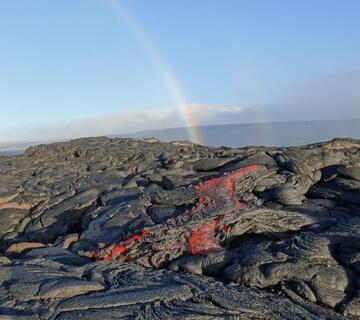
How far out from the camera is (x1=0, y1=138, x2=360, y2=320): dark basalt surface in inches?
249

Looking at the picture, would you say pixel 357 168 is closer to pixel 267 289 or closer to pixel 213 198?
pixel 213 198

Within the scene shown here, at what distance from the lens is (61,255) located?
8.91 m

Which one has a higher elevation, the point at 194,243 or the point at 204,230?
the point at 204,230

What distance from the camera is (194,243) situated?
8281 millimetres

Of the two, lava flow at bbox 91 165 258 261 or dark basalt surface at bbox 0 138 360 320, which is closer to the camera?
dark basalt surface at bbox 0 138 360 320

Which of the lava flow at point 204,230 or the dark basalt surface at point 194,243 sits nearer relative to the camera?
the dark basalt surface at point 194,243

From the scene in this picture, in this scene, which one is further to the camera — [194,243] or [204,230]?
[204,230]

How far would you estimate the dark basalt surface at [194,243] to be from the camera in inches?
249

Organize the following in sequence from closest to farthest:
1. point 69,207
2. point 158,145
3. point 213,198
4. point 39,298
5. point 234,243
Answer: point 39,298, point 234,243, point 213,198, point 69,207, point 158,145

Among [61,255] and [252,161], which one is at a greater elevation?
[252,161]

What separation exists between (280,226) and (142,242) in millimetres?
2434

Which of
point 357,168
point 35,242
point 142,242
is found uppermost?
point 357,168

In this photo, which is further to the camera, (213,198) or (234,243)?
(213,198)

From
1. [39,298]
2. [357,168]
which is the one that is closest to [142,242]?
[39,298]
